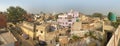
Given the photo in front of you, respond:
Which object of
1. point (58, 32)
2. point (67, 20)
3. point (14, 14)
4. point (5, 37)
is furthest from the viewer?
point (67, 20)

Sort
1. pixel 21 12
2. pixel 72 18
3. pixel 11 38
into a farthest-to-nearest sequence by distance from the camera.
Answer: pixel 72 18, pixel 21 12, pixel 11 38

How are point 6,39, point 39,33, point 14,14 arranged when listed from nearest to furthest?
point 6,39 → point 39,33 → point 14,14

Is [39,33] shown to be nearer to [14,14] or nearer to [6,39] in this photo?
[14,14]

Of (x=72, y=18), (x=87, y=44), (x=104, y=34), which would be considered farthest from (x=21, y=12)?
(x=87, y=44)

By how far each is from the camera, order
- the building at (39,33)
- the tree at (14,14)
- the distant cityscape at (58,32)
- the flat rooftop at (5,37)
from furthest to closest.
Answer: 1. the tree at (14,14)
2. the building at (39,33)
3. the distant cityscape at (58,32)
4. the flat rooftop at (5,37)

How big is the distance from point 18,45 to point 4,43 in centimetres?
131

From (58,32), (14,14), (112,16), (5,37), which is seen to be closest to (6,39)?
(5,37)

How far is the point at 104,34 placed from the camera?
15.6 meters

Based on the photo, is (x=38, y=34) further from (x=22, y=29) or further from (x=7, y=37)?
(x=7, y=37)

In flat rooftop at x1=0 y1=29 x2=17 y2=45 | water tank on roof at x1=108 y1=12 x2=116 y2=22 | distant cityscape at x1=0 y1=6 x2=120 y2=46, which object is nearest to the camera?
flat rooftop at x1=0 y1=29 x2=17 y2=45

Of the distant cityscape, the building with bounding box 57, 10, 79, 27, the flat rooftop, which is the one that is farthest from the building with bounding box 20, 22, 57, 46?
the building with bounding box 57, 10, 79, 27

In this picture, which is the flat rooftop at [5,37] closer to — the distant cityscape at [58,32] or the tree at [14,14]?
the distant cityscape at [58,32]

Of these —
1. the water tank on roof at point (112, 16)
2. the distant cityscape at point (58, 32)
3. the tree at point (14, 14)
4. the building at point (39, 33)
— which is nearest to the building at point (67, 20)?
the distant cityscape at point (58, 32)

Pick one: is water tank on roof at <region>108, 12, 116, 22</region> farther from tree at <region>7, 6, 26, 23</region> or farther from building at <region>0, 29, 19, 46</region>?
tree at <region>7, 6, 26, 23</region>
